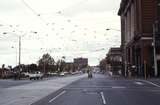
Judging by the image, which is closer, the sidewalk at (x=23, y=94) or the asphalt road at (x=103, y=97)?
the asphalt road at (x=103, y=97)

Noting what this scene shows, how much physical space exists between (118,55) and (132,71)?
9104 centimetres

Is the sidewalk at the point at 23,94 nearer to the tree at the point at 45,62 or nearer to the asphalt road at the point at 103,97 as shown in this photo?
the asphalt road at the point at 103,97

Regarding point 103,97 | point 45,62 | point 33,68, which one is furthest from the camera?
point 33,68

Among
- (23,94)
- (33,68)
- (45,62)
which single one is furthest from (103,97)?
(33,68)

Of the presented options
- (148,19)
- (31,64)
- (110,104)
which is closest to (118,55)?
(31,64)

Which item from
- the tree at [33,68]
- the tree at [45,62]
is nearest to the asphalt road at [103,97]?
the tree at [45,62]

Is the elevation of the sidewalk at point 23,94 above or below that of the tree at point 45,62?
below

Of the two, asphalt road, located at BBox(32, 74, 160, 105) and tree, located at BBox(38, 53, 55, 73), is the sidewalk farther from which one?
tree, located at BBox(38, 53, 55, 73)

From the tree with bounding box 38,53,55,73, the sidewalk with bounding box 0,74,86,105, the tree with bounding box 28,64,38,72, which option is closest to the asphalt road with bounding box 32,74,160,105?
the sidewalk with bounding box 0,74,86,105

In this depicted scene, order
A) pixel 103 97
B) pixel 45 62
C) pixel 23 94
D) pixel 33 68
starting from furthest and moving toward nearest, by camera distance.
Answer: pixel 33 68, pixel 45 62, pixel 23 94, pixel 103 97

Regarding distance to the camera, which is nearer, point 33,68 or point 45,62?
point 45,62

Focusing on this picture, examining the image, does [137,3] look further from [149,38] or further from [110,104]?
[110,104]

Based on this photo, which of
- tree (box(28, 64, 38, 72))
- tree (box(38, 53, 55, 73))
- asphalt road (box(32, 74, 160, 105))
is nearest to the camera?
asphalt road (box(32, 74, 160, 105))

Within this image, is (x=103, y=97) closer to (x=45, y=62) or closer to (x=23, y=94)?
(x=23, y=94)
